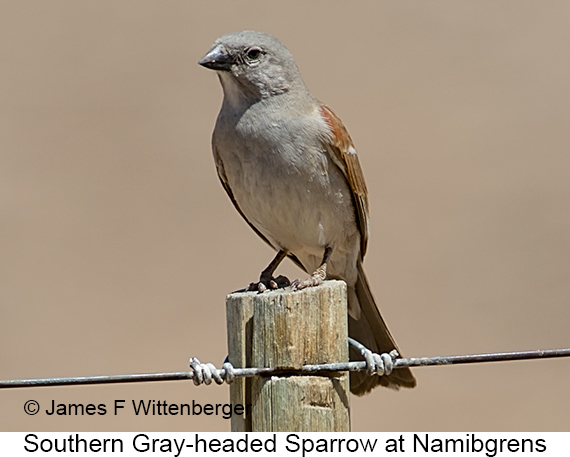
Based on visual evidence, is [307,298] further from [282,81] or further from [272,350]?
[282,81]

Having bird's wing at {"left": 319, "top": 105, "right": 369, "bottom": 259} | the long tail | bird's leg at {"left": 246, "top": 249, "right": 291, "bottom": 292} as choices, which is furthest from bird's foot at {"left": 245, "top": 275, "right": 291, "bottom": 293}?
bird's wing at {"left": 319, "top": 105, "right": 369, "bottom": 259}

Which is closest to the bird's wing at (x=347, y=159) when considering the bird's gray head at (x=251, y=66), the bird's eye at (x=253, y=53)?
the bird's gray head at (x=251, y=66)

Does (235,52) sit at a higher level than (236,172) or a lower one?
higher

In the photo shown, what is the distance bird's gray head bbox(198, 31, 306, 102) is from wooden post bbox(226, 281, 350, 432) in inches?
66.1

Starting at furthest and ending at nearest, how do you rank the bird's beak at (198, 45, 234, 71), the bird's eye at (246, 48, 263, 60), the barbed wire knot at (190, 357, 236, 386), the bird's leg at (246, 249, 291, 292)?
1. the bird's eye at (246, 48, 263, 60)
2. the bird's beak at (198, 45, 234, 71)
3. the bird's leg at (246, 249, 291, 292)
4. the barbed wire knot at (190, 357, 236, 386)

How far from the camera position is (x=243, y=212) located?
457 centimetres

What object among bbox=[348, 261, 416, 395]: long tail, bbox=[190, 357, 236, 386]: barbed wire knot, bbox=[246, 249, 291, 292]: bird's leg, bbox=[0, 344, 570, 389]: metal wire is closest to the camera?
bbox=[0, 344, 570, 389]: metal wire

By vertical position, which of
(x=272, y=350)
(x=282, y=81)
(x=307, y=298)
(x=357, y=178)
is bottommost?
(x=272, y=350)

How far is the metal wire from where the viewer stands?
105 inches

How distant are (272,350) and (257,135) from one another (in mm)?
1641

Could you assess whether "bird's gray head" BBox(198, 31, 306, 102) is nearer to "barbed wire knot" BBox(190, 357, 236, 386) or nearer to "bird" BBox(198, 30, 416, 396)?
"bird" BBox(198, 30, 416, 396)

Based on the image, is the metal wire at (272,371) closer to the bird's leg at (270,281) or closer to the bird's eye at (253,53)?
the bird's leg at (270,281)
